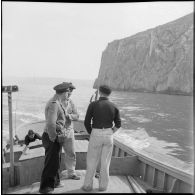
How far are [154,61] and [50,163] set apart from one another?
260 ft

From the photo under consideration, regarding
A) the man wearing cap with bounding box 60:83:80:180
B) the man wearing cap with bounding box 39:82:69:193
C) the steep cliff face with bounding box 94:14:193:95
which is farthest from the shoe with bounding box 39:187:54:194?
the steep cliff face with bounding box 94:14:193:95

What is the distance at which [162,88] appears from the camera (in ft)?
260

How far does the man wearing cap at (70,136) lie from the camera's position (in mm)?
4673

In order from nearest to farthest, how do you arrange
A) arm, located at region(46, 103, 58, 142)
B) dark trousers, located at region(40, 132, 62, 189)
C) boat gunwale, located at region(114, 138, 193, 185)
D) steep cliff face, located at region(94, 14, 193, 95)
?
arm, located at region(46, 103, 58, 142), dark trousers, located at region(40, 132, 62, 189), boat gunwale, located at region(114, 138, 193, 185), steep cliff face, located at region(94, 14, 193, 95)

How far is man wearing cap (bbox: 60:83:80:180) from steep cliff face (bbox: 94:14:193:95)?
72.3 metres

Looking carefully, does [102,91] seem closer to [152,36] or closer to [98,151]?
[98,151]

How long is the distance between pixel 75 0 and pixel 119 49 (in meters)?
85.7

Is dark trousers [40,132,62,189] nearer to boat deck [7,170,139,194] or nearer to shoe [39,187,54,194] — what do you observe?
shoe [39,187,54,194]

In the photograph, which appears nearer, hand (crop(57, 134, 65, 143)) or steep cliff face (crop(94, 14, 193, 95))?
hand (crop(57, 134, 65, 143))

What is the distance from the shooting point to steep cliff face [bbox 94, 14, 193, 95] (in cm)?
7788

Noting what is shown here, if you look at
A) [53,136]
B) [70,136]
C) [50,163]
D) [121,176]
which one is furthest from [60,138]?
[121,176]

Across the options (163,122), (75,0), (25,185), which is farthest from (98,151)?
(163,122)

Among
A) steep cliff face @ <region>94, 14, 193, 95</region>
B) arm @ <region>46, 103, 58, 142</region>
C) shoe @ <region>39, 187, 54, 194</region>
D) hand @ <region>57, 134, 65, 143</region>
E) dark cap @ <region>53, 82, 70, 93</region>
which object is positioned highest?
steep cliff face @ <region>94, 14, 193, 95</region>

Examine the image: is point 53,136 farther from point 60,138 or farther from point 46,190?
point 46,190
